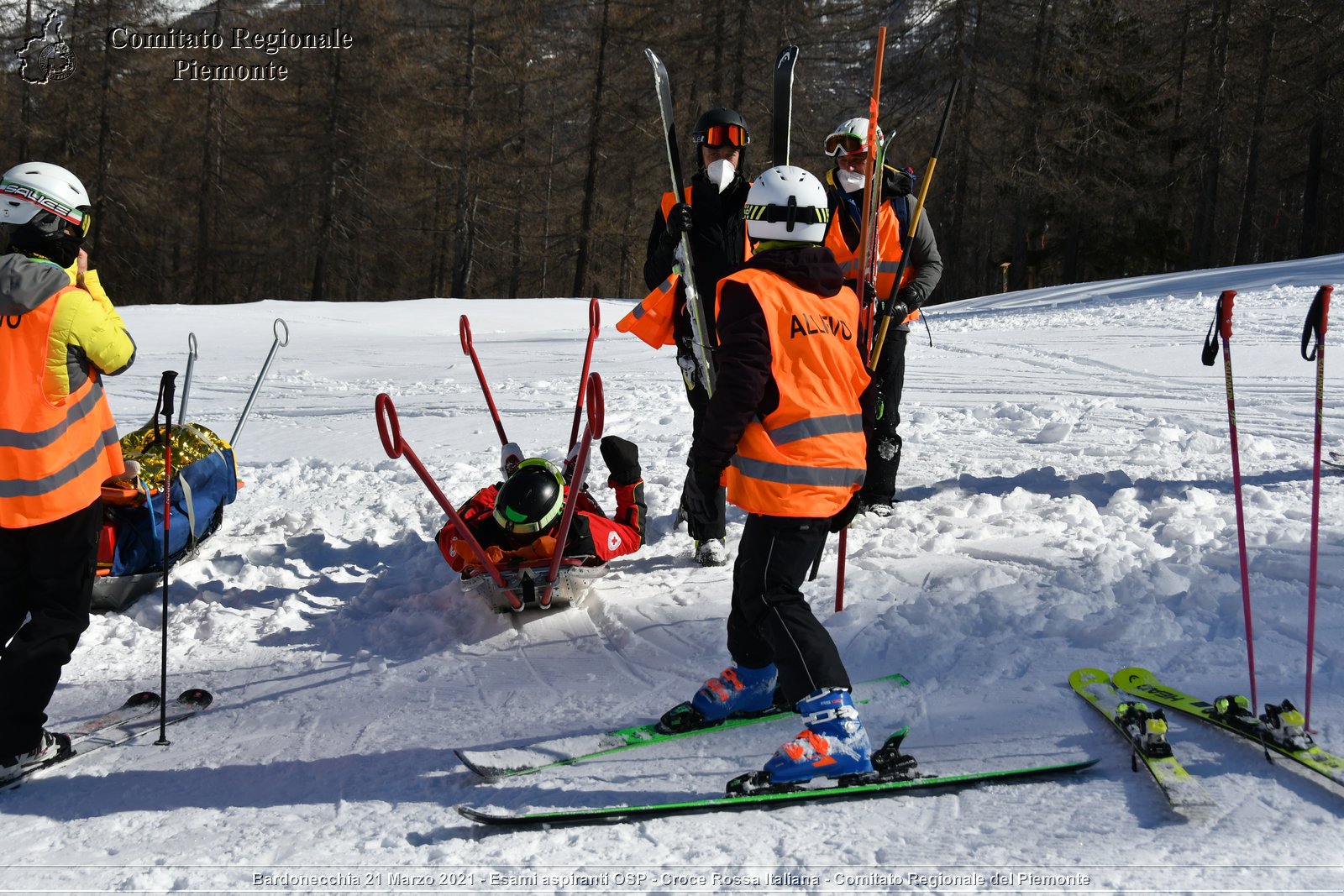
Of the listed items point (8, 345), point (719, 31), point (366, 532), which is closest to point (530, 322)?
point (719, 31)

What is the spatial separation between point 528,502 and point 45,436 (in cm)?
182

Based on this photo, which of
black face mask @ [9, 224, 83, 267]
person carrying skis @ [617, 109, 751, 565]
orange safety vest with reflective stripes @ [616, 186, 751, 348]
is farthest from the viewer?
orange safety vest with reflective stripes @ [616, 186, 751, 348]

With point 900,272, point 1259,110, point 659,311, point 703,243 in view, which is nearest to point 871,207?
point 900,272

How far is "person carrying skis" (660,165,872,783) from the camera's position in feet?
9.27

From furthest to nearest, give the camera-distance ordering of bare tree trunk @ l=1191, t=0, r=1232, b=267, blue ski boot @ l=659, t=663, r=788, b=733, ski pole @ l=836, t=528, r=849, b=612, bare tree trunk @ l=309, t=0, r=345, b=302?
bare tree trunk @ l=309, t=0, r=345, b=302 < bare tree trunk @ l=1191, t=0, r=1232, b=267 < ski pole @ l=836, t=528, r=849, b=612 < blue ski boot @ l=659, t=663, r=788, b=733

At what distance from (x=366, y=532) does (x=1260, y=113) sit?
25520 mm

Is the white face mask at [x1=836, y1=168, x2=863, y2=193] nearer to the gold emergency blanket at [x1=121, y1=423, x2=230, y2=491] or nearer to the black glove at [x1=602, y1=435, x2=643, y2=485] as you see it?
the black glove at [x1=602, y1=435, x2=643, y2=485]

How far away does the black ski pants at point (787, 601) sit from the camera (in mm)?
2846

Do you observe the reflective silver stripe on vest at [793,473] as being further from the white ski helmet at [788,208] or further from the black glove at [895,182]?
the black glove at [895,182]

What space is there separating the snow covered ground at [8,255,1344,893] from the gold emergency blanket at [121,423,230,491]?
0.54 m

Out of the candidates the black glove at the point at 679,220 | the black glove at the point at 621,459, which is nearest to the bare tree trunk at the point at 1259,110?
the black glove at the point at 621,459

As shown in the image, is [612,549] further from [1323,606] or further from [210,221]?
[210,221]

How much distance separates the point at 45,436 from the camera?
3.12 metres

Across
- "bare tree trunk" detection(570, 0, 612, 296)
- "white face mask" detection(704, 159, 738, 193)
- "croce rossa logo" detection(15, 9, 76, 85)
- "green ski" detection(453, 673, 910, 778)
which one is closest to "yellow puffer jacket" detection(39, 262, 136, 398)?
"green ski" detection(453, 673, 910, 778)
